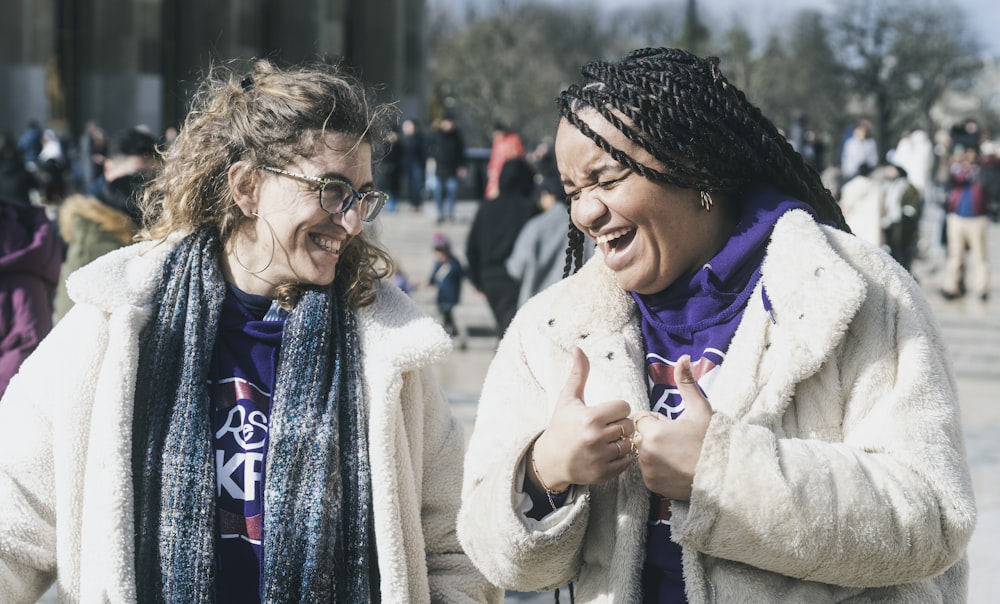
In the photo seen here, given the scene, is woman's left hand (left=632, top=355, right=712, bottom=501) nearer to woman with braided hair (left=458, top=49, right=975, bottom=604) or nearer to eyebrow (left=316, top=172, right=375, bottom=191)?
woman with braided hair (left=458, top=49, right=975, bottom=604)

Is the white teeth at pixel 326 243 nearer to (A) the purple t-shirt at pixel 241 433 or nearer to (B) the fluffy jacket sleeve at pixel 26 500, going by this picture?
(A) the purple t-shirt at pixel 241 433

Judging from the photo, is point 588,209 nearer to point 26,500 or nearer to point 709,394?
point 709,394

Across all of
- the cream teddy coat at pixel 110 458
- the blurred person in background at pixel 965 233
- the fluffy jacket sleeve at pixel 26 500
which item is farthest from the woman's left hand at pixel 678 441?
the blurred person in background at pixel 965 233

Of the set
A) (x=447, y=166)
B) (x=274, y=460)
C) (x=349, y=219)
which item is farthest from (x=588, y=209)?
(x=447, y=166)

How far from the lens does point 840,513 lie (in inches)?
89.1

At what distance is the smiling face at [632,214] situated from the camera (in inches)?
99.1

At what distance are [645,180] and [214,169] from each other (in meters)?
1.16

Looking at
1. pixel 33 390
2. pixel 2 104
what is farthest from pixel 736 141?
pixel 2 104

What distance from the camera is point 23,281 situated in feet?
14.5

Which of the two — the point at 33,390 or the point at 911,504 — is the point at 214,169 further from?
the point at 911,504

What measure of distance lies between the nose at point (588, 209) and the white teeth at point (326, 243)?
738mm

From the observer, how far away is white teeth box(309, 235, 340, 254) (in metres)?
3.10

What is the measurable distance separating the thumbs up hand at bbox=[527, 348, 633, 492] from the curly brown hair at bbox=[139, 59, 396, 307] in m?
0.92

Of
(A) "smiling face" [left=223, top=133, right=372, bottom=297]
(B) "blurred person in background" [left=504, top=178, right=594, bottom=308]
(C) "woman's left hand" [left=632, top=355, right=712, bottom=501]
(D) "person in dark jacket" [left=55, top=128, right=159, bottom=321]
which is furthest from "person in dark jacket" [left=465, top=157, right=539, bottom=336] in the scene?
(C) "woman's left hand" [left=632, top=355, right=712, bottom=501]
